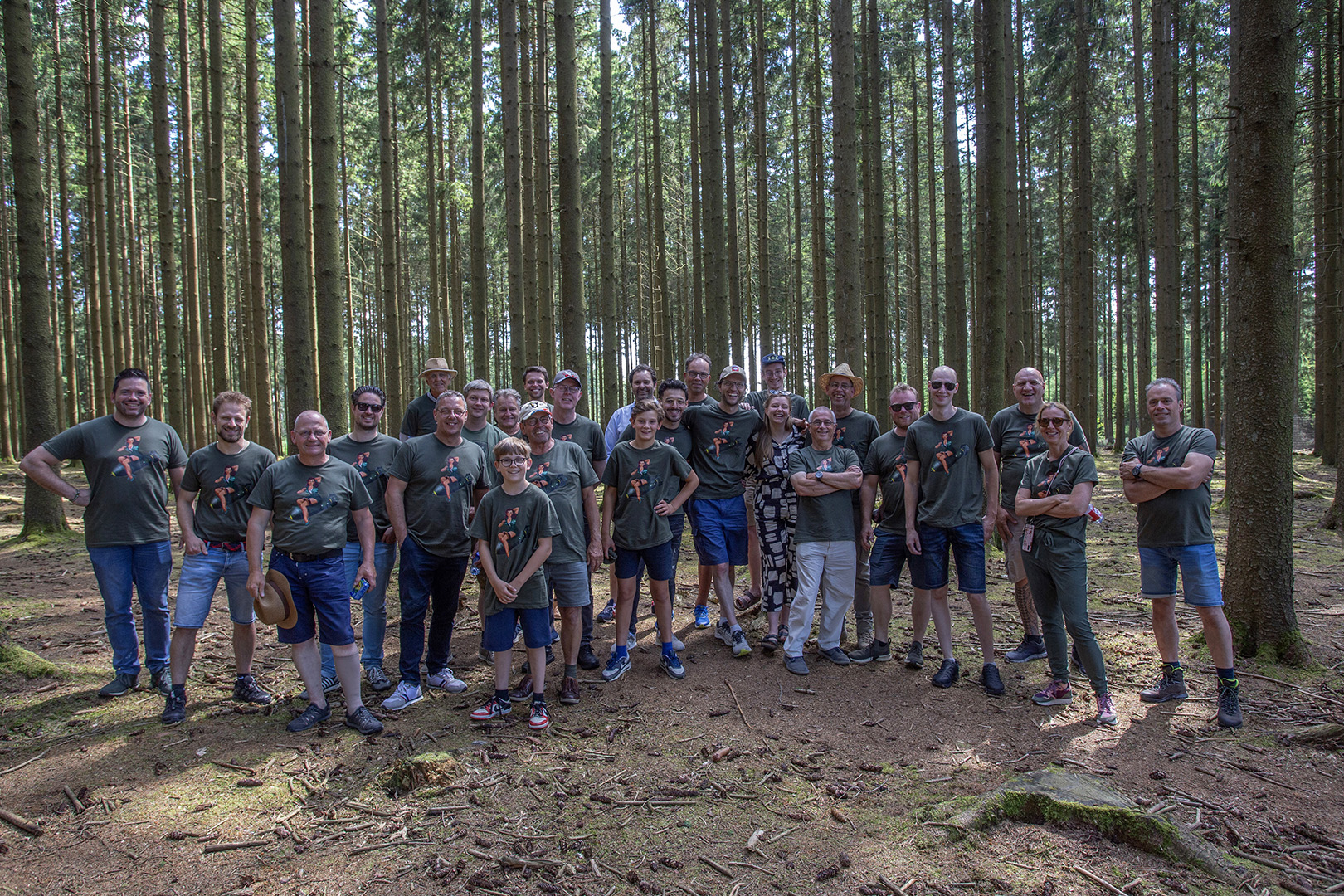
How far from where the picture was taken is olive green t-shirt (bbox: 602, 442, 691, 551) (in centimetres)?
544

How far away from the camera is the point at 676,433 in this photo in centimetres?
613

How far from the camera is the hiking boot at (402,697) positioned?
191 inches

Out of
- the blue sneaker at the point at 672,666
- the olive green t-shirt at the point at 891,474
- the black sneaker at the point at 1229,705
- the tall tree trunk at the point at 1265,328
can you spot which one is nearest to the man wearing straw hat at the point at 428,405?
the blue sneaker at the point at 672,666

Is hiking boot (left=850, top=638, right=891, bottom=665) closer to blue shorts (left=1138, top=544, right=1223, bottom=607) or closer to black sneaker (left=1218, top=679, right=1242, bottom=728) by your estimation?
blue shorts (left=1138, top=544, right=1223, bottom=607)

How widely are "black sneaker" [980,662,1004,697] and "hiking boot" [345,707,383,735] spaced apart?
161 inches

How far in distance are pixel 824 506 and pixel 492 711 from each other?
285 cm

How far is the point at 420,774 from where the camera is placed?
3.81 meters

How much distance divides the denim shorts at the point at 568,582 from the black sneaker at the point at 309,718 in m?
1.62

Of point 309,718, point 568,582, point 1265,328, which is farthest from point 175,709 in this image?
point 1265,328

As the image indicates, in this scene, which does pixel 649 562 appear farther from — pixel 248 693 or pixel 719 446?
pixel 248 693

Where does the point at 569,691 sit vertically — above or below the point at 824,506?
below

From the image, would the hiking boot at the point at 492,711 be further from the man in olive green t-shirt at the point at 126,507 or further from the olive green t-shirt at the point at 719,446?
the olive green t-shirt at the point at 719,446

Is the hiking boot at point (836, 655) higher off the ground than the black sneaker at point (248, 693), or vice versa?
the black sneaker at point (248, 693)

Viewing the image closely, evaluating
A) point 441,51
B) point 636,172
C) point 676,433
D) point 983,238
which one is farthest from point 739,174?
point 676,433
